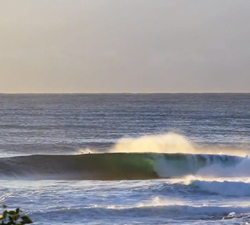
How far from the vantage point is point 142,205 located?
19328mm

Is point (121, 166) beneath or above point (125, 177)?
above

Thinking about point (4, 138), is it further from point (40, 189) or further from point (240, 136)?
point (40, 189)

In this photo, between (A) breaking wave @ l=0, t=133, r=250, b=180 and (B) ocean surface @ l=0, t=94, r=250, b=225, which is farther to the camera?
(A) breaking wave @ l=0, t=133, r=250, b=180

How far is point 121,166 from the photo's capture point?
3338 cm

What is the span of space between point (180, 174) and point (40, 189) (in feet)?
33.4

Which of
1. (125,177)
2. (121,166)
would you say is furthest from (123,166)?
(125,177)

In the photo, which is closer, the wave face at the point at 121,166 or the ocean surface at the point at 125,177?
the ocean surface at the point at 125,177

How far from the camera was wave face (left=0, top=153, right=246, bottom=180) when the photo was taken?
3048 centimetres

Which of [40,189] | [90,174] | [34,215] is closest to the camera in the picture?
[34,215]

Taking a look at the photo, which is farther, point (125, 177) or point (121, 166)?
point (121, 166)

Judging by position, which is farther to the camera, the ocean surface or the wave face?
the wave face

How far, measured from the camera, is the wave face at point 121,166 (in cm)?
3048

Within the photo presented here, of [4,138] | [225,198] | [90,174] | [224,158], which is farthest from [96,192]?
[4,138]

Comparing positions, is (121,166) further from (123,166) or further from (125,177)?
(125,177)
